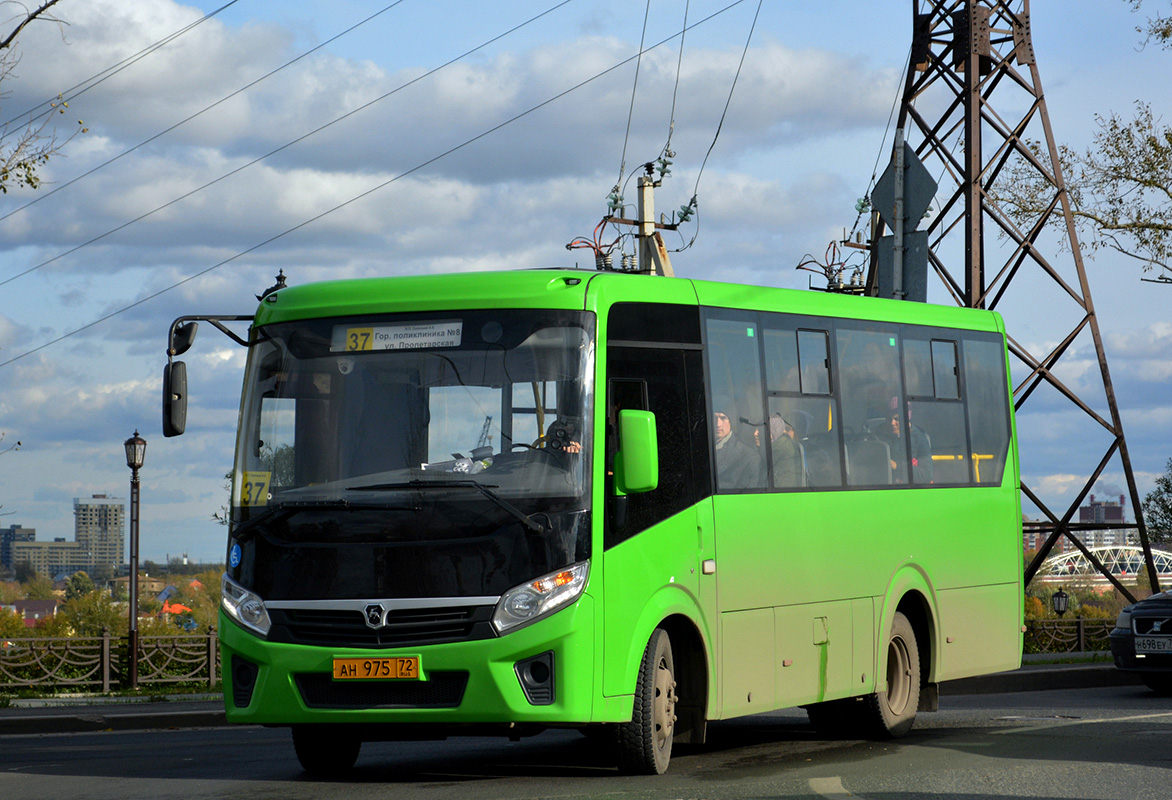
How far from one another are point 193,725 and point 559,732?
607 cm

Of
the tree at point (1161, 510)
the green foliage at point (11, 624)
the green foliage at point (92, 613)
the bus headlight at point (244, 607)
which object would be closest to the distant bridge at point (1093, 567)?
the tree at point (1161, 510)

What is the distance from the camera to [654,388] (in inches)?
385

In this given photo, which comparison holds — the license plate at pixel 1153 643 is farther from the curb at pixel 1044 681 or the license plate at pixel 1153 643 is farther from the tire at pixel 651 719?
the tire at pixel 651 719

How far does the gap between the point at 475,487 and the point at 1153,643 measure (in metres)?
11.0

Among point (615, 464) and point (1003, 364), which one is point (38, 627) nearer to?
point (1003, 364)

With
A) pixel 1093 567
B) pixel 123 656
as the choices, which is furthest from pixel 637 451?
pixel 123 656

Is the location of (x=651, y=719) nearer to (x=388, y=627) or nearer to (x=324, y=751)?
(x=388, y=627)

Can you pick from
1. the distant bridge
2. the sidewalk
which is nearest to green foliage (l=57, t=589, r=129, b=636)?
the sidewalk

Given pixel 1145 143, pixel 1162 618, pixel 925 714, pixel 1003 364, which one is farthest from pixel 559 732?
pixel 1145 143

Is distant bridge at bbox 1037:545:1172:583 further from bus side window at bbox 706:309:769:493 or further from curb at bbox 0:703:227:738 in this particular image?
bus side window at bbox 706:309:769:493

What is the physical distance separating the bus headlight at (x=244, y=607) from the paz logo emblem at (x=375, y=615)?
66cm

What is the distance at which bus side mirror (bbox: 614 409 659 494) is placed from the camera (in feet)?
29.2

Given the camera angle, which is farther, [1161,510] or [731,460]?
[1161,510]

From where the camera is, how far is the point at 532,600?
28.7 feet
